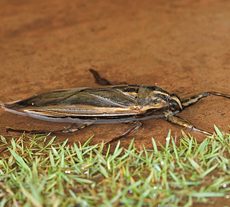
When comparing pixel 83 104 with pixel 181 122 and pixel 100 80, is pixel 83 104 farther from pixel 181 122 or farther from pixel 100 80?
pixel 181 122

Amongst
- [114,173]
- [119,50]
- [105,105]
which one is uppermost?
[119,50]

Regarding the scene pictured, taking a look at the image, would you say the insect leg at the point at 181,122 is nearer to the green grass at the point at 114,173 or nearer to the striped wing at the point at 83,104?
the green grass at the point at 114,173

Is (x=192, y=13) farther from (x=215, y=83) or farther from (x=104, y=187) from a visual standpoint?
(x=104, y=187)

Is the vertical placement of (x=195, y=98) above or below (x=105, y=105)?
below

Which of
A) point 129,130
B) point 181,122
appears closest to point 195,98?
point 181,122

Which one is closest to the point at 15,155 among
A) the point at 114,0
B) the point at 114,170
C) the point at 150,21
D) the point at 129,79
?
Answer: the point at 114,170

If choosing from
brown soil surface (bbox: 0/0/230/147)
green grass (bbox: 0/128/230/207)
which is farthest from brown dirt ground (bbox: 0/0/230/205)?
green grass (bbox: 0/128/230/207)
